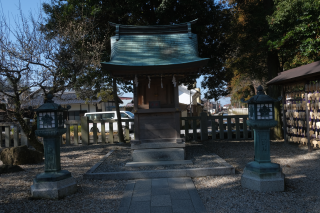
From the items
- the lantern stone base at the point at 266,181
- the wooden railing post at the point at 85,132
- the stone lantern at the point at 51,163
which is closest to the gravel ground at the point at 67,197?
the stone lantern at the point at 51,163

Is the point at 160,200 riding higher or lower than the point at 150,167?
lower

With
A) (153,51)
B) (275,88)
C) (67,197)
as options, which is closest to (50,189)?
(67,197)

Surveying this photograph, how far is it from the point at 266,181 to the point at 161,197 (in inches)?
76.4

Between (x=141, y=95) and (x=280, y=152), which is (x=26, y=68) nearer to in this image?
(x=141, y=95)

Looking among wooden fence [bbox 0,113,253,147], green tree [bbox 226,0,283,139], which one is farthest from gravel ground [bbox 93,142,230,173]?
green tree [bbox 226,0,283,139]

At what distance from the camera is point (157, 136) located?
277 inches

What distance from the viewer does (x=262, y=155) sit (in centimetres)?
455

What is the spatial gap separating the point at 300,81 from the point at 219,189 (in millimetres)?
5942

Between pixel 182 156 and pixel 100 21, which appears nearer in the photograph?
pixel 182 156

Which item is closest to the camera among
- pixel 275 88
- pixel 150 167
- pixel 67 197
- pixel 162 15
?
pixel 67 197

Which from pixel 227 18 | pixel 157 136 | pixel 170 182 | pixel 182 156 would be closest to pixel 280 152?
pixel 182 156

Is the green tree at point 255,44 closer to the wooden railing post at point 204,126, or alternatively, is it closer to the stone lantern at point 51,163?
the wooden railing post at point 204,126

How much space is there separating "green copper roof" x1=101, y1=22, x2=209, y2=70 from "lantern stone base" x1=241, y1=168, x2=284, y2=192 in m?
3.10

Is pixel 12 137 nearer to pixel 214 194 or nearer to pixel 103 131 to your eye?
pixel 103 131
